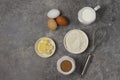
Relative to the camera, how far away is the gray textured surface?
1347 mm

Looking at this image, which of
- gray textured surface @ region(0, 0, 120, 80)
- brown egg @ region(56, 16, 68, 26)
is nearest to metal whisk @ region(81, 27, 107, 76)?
gray textured surface @ region(0, 0, 120, 80)

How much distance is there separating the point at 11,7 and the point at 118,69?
1.76 feet

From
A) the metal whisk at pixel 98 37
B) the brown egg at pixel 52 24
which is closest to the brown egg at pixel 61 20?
the brown egg at pixel 52 24

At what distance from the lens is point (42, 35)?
141 centimetres

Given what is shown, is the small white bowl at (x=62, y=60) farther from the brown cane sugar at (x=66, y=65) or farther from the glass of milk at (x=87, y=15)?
the glass of milk at (x=87, y=15)

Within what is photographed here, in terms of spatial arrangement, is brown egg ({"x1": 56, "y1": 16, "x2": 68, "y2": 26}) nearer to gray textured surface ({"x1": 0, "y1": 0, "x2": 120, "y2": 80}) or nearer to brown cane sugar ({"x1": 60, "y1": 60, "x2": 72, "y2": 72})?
gray textured surface ({"x1": 0, "y1": 0, "x2": 120, "y2": 80})

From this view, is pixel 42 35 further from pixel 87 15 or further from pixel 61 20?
pixel 87 15

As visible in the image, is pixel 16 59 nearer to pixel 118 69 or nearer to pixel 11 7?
pixel 11 7

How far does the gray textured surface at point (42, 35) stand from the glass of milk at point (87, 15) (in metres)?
0.04

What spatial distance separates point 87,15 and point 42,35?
21 cm

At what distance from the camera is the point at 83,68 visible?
1.35 metres

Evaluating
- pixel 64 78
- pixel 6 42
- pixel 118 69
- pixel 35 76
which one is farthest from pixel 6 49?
pixel 118 69

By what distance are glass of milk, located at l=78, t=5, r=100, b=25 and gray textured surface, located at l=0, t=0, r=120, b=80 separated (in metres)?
0.04

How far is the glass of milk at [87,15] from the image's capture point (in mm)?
1332
